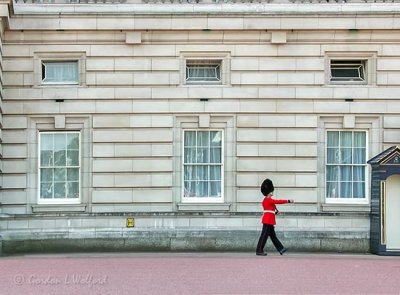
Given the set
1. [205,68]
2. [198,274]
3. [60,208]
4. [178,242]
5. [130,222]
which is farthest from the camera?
[205,68]

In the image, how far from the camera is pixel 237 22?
77.5 ft

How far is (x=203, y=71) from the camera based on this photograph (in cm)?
2417

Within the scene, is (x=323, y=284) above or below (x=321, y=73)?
below

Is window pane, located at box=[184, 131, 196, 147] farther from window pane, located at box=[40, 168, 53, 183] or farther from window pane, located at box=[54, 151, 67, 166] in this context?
window pane, located at box=[40, 168, 53, 183]

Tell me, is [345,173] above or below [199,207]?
above

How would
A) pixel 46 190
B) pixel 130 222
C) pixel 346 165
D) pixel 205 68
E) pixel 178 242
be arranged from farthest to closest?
pixel 205 68 < pixel 346 165 < pixel 46 190 < pixel 130 222 < pixel 178 242

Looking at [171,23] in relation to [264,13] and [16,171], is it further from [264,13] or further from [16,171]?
[16,171]

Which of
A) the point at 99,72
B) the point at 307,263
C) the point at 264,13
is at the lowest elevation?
the point at 307,263

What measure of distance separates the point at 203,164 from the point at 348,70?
4.65 metres

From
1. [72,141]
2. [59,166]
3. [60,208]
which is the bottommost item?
[60,208]

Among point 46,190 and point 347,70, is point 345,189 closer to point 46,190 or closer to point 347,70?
point 347,70

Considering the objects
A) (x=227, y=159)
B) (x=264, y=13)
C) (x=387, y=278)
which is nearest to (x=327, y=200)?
(x=227, y=159)

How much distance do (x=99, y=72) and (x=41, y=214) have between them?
401cm

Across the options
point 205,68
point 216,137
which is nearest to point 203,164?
point 216,137
